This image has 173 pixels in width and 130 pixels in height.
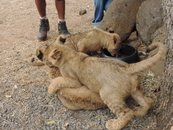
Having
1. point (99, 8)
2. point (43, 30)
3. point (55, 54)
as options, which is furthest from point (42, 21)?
point (55, 54)

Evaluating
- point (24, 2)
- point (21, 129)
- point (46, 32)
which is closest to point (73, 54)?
point (21, 129)

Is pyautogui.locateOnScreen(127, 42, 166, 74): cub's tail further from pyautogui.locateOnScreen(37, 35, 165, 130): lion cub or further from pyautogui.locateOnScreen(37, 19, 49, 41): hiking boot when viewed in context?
pyautogui.locateOnScreen(37, 19, 49, 41): hiking boot

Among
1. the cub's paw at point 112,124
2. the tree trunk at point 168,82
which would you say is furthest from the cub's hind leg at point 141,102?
the cub's paw at point 112,124

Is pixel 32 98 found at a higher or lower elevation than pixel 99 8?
lower

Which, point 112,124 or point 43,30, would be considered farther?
point 43,30

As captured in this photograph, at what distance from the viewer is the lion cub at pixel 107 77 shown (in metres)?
3.24

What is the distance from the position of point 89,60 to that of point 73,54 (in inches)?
15.0

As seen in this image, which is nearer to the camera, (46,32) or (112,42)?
(112,42)

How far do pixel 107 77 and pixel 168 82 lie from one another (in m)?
0.89

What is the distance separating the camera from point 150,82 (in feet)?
14.5

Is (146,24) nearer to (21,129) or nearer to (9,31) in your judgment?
(21,129)

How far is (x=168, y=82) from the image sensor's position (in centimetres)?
308

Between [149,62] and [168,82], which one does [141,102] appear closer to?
[168,82]

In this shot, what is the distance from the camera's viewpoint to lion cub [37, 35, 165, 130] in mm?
3238
